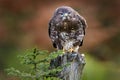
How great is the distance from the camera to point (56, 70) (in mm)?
4625

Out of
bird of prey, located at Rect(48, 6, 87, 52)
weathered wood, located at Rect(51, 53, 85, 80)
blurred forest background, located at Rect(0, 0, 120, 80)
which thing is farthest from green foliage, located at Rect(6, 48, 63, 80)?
blurred forest background, located at Rect(0, 0, 120, 80)

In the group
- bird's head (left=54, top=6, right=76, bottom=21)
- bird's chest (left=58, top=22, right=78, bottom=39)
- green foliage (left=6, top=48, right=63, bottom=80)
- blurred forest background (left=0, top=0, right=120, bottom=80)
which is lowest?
green foliage (left=6, top=48, right=63, bottom=80)

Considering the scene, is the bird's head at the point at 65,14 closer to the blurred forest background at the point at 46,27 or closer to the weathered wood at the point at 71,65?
the weathered wood at the point at 71,65

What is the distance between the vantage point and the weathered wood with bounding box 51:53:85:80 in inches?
190

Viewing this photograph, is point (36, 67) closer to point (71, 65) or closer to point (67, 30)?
point (71, 65)

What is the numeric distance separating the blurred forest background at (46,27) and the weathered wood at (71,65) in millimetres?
6871

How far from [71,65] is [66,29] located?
26cm

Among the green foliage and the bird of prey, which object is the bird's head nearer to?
the bird of prey

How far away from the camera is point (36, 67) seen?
4637 mm

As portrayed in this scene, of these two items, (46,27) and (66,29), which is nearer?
(66,29)

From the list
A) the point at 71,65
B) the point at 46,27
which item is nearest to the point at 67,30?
the point at 71,65

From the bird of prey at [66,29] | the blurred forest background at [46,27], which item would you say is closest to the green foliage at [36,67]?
the bird of prey at [66,29]

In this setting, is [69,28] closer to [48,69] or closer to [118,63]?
[48,69]

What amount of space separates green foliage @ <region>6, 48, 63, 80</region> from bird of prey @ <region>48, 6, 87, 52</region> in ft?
0.93
